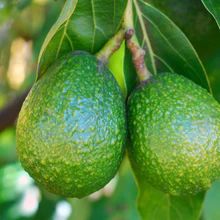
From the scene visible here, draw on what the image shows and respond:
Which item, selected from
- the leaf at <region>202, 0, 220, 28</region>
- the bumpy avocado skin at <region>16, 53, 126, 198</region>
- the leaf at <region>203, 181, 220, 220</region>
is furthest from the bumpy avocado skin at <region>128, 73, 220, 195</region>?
the leaf at <region>203, 181, 220, 220</region>

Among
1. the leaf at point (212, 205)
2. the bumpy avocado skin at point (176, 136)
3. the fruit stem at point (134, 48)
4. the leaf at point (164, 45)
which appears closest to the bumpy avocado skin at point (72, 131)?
the bumpy avocado skin at point (176, 136)

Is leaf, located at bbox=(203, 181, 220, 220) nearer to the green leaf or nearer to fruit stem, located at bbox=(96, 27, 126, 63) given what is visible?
the green leaf

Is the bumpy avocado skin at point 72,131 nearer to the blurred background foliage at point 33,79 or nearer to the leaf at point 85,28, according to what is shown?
the leaf at point 85,28

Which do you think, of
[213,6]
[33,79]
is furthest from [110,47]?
[33,79]

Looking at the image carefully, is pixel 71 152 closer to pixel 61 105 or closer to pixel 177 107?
pixel 61 105

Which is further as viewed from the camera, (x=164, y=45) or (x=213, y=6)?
(x=164, y=45)

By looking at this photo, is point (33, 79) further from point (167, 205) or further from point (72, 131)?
point (72, 131)
